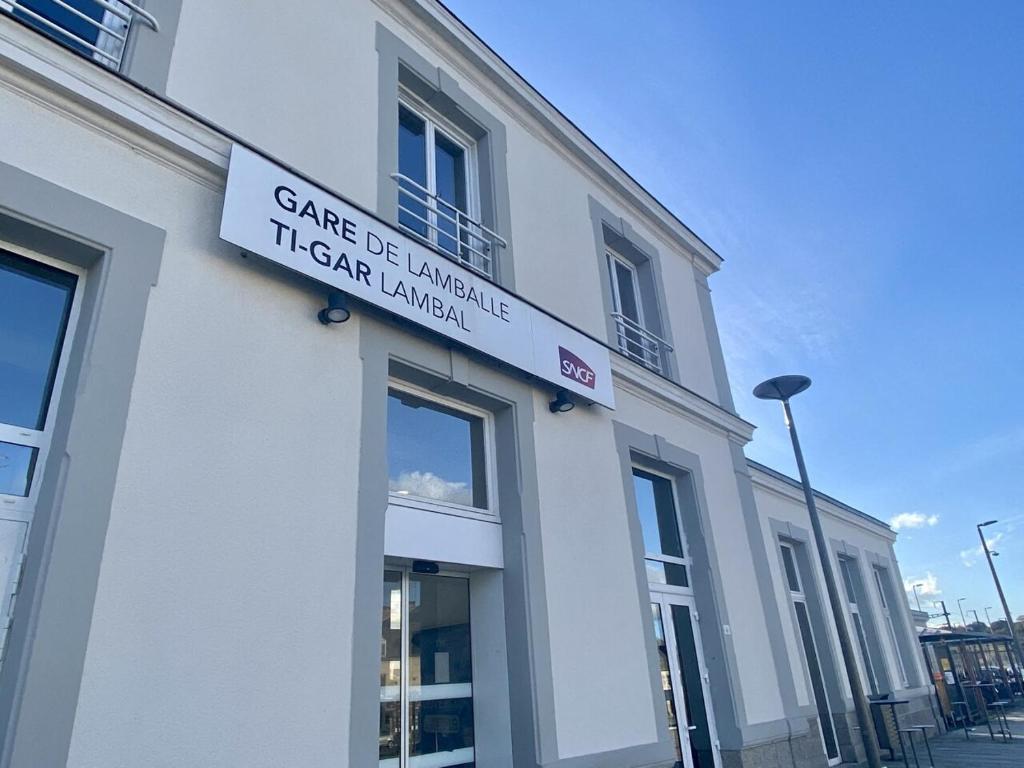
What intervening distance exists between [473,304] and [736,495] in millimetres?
4845

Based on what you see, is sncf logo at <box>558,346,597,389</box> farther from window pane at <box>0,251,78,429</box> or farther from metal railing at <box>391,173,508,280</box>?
window pane at <box>0,251,78,429</box>

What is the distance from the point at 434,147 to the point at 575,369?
2.39 m

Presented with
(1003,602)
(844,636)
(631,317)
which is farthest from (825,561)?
(1003,602)

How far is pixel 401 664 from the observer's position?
14.0ft

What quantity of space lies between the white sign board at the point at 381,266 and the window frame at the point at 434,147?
2.04ft

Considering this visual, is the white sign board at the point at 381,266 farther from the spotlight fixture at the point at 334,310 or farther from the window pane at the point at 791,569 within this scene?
the window pane at the point at 791,569

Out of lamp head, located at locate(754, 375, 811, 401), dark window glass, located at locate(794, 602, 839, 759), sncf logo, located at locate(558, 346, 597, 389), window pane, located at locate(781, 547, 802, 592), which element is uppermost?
lamp head, located at locate(754, 375, 811, 401)

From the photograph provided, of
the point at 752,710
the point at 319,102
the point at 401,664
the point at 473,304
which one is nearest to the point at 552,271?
the point at 473,304

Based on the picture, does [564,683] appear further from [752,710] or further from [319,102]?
[319,102]

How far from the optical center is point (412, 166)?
590 centimetres

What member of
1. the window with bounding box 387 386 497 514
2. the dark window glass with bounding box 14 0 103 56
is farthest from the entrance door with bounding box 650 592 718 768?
the dark window glass with bounding box 14 0 103 56

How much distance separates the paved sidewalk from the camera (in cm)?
968

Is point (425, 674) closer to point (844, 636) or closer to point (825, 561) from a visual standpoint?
point (825, 561)

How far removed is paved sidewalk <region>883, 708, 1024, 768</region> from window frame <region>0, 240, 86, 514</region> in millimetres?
11587
